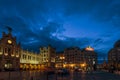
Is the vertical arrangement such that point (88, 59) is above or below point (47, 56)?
below

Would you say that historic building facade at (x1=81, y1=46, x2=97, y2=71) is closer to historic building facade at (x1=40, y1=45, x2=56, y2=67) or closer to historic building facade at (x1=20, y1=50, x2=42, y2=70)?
historic building facade at (x1=40, y1=45, x2=56, y2=67)

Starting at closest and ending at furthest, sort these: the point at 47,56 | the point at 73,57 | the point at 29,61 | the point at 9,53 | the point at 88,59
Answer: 1. the point at 9,53
2. the point at 29,61
3. the point at 47,56
4. the point at 73,57
5. the point at 88,59

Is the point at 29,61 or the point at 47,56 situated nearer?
the point at 29,61

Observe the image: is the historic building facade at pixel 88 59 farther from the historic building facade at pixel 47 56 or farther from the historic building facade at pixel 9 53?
the historic building facade at pixel 9 53

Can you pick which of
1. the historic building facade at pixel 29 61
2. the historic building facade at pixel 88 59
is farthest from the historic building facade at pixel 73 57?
the historic building facade at pixel 29 61

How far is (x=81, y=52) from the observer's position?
15162 centimetres

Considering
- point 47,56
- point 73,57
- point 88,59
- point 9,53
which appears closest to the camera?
point 9,53

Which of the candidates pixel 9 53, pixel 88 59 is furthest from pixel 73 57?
pixel 9 53

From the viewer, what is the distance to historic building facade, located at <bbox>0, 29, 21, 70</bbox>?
74188 mm

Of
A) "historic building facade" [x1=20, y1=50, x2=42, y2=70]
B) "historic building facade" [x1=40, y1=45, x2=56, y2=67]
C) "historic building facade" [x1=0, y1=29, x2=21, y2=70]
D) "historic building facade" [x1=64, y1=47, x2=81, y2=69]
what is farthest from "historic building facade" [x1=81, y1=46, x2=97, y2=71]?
"historic building facade" [x1=0, y1=29, x2=21, y2=70]

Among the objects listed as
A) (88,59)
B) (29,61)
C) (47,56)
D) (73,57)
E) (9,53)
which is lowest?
(29,61)

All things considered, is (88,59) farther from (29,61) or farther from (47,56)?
(29,61)

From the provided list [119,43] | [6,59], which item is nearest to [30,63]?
[6,59]

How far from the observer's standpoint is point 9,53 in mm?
78812
